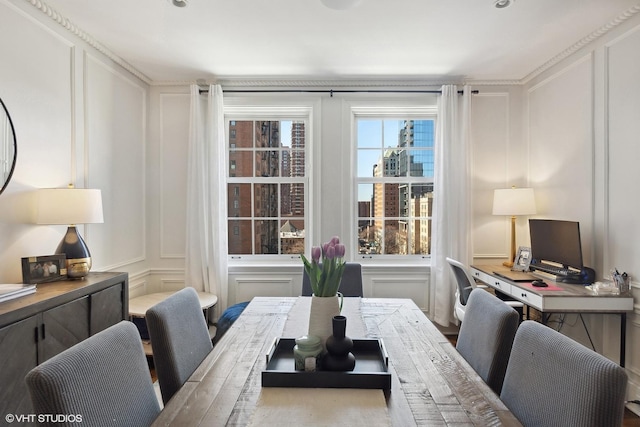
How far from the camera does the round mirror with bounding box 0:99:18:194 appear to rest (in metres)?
1.93

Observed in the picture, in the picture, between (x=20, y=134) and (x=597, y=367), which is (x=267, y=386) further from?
(x=20, y=134)

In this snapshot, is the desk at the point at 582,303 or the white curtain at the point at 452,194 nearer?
the desk at the point at 582,303

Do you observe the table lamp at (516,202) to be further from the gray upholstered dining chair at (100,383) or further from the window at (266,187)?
the gray upholstered dining chair at (100,383)

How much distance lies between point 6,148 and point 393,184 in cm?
313

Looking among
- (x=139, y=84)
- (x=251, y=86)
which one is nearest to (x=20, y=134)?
(x=139, y=84)

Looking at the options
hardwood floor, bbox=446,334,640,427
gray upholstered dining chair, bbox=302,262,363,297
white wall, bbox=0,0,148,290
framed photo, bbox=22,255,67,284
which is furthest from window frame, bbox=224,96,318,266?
hardwood floor, bbox=446,334,640,427

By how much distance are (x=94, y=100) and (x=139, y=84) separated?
27.8 inches

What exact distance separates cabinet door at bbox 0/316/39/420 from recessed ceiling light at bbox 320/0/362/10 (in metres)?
2.37

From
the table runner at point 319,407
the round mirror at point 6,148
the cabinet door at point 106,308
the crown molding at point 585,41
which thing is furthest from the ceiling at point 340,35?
the table runner at point 319,407

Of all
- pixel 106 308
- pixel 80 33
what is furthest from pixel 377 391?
pixel 80 33

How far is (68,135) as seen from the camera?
8.20 ft

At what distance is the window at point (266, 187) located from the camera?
12.3ft

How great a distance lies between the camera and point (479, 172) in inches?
140

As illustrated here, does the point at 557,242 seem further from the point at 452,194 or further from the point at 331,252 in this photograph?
the point at 331,252
